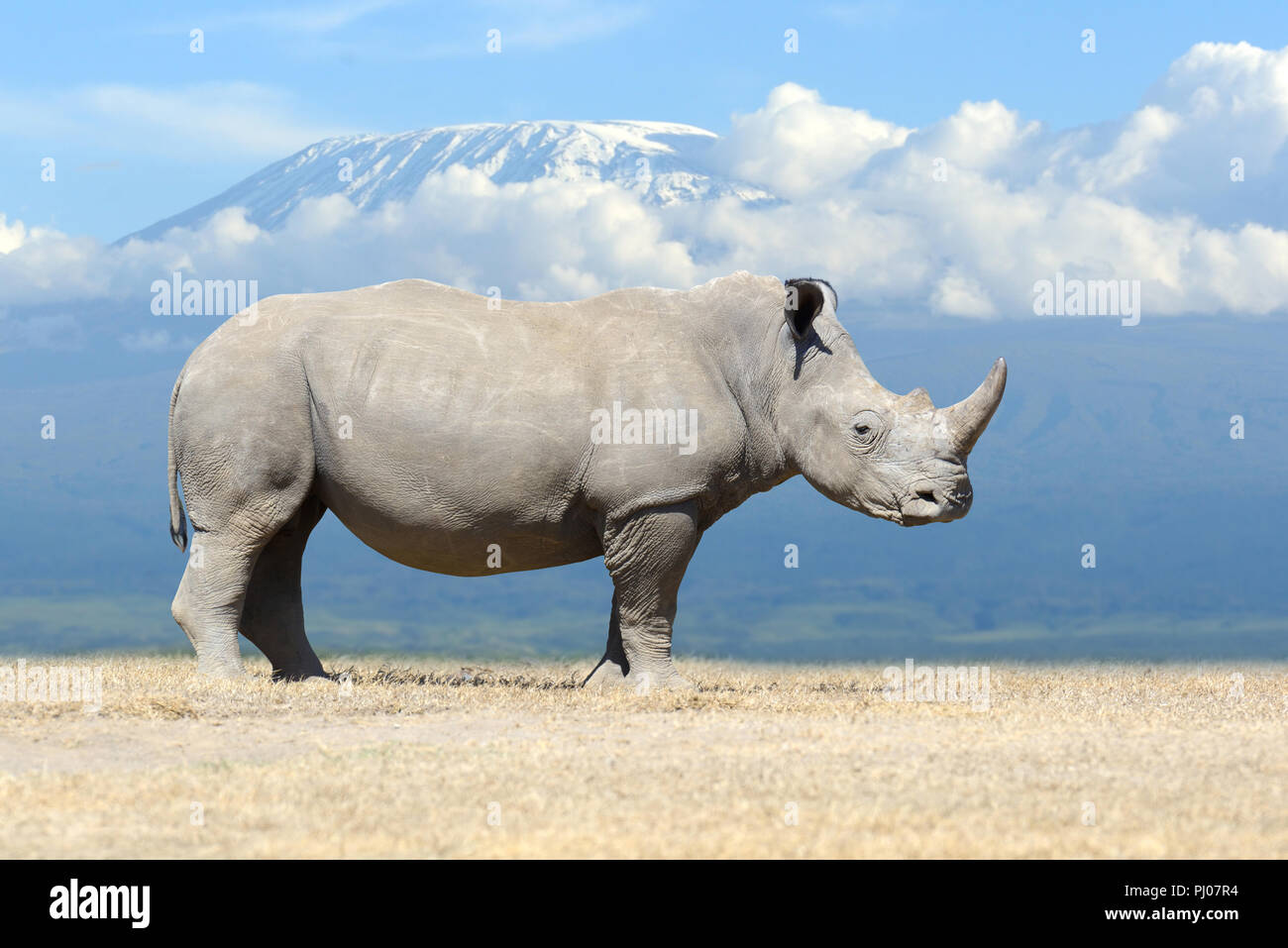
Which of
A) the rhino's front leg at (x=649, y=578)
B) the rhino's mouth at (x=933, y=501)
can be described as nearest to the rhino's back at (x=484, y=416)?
the rhino's front leg at (x=649, y=578)

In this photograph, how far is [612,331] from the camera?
Result: 12188 mm

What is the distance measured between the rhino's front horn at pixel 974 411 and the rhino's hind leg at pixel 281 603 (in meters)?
5.22

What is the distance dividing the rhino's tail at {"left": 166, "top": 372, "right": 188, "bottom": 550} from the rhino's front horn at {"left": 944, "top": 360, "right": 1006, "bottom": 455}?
6.12m

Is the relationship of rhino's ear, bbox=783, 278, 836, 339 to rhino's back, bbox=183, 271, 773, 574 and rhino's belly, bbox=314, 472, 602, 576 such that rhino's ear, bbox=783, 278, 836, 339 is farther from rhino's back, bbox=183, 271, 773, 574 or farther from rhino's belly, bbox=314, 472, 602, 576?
rhino's belly, bbox=314, 472, 602, 576

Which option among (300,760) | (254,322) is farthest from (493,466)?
(300,760)

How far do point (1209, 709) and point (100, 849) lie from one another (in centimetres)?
822

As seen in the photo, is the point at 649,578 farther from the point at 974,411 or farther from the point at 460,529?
the point at 974,411

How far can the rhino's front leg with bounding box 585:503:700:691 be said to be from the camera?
461 inches

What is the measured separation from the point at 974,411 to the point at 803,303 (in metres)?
1.62

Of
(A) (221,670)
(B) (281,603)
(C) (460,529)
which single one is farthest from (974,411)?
(A) (221,670)

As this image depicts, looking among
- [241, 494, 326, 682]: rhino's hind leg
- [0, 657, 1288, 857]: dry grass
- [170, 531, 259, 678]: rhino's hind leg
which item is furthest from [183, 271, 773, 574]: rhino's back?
[0, 657, 1288, 857]: dry grass

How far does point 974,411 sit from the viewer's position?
1181 centimetres

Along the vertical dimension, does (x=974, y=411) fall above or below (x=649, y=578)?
above

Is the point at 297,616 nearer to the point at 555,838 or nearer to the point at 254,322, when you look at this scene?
the point at 254,322
